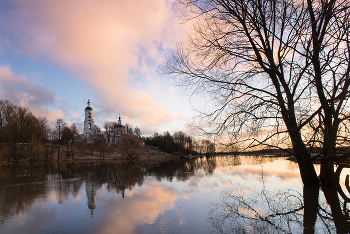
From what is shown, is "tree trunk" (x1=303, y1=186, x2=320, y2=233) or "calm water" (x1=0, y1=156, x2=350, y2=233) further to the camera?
"calm water" (x1=0, y1=156, x2=350, y2=233)

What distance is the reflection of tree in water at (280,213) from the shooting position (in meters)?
5.23

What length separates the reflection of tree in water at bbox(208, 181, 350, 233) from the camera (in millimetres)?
5234

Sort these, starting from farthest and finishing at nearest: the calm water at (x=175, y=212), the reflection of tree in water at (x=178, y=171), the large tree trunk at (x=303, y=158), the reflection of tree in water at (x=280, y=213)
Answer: the reflection of tree in water at (x=178, y=171)
the large tree trunk at (x=303, y=158)
the calm water at (x=175, y=212)
the reflection of tree in water at (x=280, y=213)

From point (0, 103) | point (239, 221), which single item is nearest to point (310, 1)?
point (239, 221)

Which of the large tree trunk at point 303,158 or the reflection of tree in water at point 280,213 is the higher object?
the large tree trunk at point 303,158

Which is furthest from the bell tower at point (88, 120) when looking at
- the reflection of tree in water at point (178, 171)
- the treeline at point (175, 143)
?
the reflection of tree in water at point (178, 171)

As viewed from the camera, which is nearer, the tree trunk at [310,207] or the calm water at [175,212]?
the tree trunk at [310,207]

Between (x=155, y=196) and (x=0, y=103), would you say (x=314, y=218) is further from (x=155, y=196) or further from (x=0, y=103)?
(x=0, y=103)

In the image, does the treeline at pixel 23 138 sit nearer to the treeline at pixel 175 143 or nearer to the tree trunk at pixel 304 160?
the tree trunk at pixel 304 160

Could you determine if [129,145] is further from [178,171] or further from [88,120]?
[88,120]

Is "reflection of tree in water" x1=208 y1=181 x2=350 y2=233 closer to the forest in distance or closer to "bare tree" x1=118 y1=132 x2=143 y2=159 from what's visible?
the forest in distance

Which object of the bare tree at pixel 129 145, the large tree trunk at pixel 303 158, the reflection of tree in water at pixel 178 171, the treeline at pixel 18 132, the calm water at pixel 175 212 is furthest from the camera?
the bare tree at pixel 129 145

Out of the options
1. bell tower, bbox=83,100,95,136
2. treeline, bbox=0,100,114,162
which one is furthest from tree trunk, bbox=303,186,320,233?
bell tower, bbox=83,100,95,136

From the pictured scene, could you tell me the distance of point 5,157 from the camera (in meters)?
35.7
